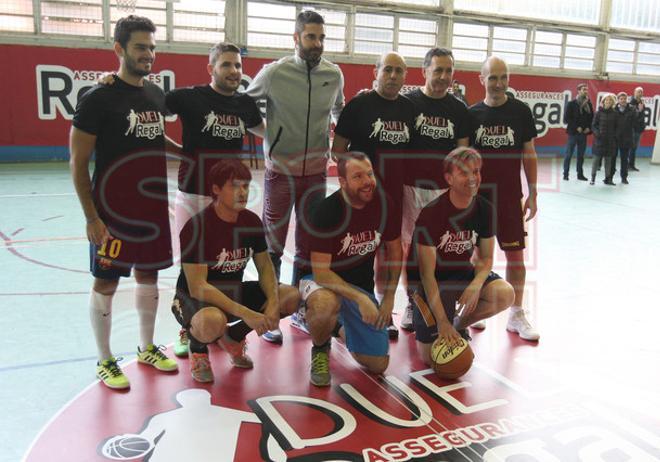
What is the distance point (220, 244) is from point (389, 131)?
137cm

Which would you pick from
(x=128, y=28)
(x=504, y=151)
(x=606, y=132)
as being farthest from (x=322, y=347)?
(x=606, y=132)

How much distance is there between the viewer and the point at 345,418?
311 centimetres

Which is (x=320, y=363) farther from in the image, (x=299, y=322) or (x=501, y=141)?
(x=501, y=141)

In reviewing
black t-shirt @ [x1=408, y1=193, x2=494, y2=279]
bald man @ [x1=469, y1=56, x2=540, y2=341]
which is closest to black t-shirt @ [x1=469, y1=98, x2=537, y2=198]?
bald man @ [x1=469, y1=56, x2=540, y2=341]

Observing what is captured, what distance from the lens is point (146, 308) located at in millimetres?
3551

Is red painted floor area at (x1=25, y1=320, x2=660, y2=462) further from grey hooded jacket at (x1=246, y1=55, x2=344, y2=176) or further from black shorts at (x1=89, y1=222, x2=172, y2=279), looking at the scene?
grey hooded jacket at (x1=246, y1=55, x2=344, y2=176)

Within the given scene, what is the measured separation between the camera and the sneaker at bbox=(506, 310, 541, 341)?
4.18 m

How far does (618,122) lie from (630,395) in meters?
10.1

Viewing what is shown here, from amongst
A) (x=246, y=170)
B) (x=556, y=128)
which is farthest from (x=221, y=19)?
(x=246, y=170)

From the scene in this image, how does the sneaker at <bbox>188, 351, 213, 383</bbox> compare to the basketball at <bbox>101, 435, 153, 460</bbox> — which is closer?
the basketball at <bbox>101, 435, 153, 460</bbox>

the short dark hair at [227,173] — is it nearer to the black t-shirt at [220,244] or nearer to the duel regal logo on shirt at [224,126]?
the black t-shirt at [220,244]

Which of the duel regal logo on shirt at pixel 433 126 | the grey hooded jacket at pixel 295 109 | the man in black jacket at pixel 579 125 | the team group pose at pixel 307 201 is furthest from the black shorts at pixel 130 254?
the man in black jacket at pixel 579 125

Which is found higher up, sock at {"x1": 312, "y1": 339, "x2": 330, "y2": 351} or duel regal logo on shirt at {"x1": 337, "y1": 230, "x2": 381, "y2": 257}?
duel regal logo on shirt at {"x1": 337, "y1": 230, "x2": 381, "y2": 257}

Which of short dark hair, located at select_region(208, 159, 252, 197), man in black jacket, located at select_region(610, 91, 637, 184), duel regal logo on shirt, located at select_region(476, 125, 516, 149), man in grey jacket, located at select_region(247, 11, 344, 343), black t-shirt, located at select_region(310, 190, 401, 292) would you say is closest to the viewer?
short dark hair, located at select_region(208, 159, 252, 197)
